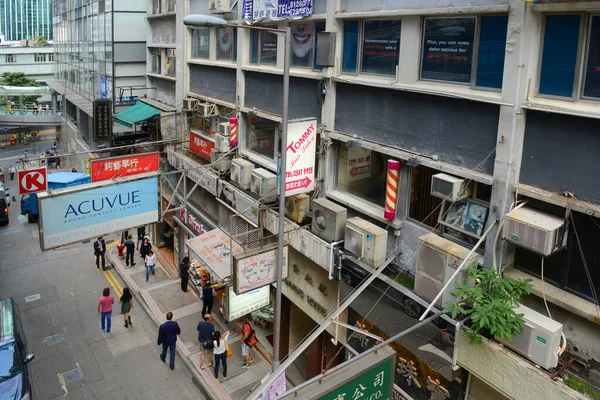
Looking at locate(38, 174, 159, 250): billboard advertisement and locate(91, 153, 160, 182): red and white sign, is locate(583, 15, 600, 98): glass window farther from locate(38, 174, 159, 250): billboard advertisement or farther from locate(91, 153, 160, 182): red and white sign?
locate(91, 153, 160, 182): red and white sign

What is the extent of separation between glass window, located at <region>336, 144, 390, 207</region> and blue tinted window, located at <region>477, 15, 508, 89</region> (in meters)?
3.07

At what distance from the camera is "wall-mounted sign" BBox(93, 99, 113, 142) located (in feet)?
85.8

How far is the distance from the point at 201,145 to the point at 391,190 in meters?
11.0

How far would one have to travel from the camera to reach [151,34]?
25250 mm

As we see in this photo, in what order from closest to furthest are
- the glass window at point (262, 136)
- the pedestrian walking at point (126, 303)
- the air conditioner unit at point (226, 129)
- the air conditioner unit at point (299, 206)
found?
the air conditioner unit at point (299, 206) → the glass window at point (262, 136) → the air conditioner unit at point (226, 129) → the pedestrian walking at point (126, 303)

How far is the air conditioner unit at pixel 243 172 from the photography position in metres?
16.0

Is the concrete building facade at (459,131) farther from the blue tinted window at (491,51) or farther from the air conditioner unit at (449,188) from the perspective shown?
the air conditioner unit at (449,188)

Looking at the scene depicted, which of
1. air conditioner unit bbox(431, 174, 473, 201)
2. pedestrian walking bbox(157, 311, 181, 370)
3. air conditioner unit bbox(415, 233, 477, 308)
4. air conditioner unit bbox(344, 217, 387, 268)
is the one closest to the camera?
air conditioner unit bbox(415, 233, 477, 308)

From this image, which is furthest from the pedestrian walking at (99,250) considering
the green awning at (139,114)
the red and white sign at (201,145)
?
the red and white sign at (201,145)

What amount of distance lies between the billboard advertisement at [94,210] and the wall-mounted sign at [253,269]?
4228mm

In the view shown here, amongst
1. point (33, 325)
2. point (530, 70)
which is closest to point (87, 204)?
point (33, 325)

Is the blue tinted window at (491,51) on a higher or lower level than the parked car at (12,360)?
higher

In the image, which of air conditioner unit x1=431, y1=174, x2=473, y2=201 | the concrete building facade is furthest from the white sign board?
air conditioner unit x1=431, y1=174, x2=473, y2=201

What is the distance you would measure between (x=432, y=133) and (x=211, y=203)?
38.0 ft
